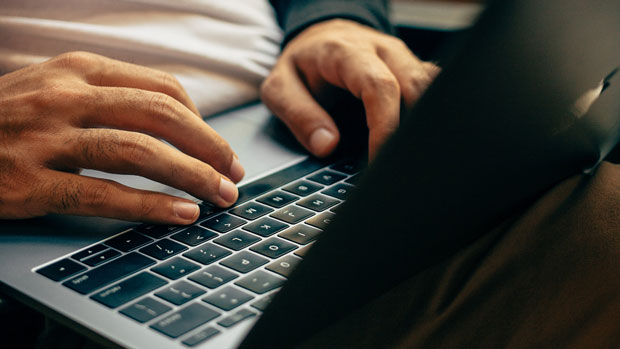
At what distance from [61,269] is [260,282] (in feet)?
0.51

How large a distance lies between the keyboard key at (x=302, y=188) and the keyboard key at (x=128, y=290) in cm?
19

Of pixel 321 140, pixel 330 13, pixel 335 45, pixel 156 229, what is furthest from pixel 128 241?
pixel 330 13

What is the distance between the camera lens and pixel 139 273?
0.40 meters

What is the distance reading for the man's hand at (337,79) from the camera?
59 centimetres

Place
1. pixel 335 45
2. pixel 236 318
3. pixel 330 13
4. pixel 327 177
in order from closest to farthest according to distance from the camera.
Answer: pixel 236 318
pixel 327 177
pixel 335 45
pixel 330 13

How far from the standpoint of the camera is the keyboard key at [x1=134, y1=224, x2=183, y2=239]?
459mm

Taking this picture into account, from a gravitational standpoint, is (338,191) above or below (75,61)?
below

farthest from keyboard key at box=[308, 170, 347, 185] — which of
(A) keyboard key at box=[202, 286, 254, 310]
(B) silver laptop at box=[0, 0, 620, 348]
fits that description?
(A) keyboard key at box=[202, 286, 254, 310]

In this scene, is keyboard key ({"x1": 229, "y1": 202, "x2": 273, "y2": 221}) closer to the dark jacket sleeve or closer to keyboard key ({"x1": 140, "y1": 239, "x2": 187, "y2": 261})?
keyboard key ({"x1": 140, "y1": 239, "x2": 187, "y2": 261})

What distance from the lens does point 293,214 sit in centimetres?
50

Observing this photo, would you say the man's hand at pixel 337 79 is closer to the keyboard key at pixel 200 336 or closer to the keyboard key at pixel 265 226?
the keyboard key at pixel 265 226

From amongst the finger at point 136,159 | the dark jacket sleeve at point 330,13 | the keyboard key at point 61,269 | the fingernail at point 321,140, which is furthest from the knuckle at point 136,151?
the dark jacket sleeve at point 330,13

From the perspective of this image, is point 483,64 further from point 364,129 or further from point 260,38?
point 260,38

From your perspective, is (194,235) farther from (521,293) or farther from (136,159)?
(521,293)
